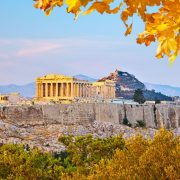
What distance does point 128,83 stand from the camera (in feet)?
511

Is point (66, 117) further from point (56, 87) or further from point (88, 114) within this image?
point (56, 87)

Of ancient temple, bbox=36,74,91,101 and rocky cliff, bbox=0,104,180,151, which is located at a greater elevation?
ancient temple, bbox=36,74,91,101

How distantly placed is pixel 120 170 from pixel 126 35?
10.2 metres

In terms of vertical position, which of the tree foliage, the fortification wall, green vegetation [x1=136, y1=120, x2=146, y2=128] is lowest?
green vegetation [x1=136, y1=120, x2=146, y2=128]

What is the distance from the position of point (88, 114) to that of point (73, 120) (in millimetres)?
2581

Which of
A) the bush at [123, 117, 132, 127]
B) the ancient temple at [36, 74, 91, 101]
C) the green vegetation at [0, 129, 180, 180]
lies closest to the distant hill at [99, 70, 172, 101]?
the ancient temple at [36, 74, 91, 101]

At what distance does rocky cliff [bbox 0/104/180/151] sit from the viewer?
47.7 meters

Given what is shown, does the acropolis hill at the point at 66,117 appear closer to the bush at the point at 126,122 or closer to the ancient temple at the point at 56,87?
the ancient temple at the point at 56,87

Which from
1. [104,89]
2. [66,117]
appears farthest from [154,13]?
[104,89]

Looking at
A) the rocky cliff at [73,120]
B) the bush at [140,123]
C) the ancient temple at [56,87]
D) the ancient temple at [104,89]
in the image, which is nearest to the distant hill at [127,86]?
the ancient temple at [104,89]

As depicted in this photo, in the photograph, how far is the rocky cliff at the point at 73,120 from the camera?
1876 inches

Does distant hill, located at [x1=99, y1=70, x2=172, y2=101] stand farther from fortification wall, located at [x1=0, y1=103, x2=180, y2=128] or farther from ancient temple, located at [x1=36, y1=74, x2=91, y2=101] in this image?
fortification wall, located at [x1=0, y1=103, x2=180, y2=128]

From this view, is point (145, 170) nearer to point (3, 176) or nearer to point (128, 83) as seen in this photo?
point (3, 176)

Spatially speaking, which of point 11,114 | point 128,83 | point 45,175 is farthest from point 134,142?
point 128,83
